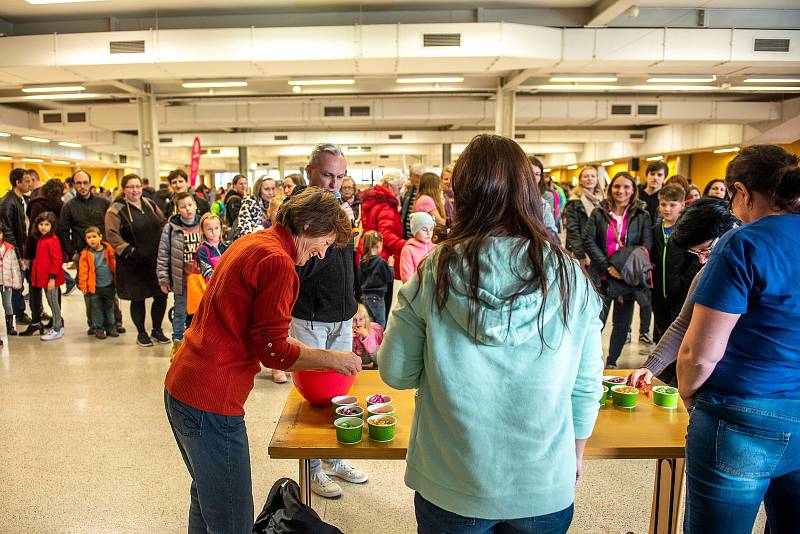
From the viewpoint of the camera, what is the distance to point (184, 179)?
216 inches

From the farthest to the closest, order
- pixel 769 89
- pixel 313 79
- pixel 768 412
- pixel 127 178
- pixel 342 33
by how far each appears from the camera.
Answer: pixel 769 89 → pixel 313 79 → pixel 342 33 → pixel 127 178 → pixel 768 412

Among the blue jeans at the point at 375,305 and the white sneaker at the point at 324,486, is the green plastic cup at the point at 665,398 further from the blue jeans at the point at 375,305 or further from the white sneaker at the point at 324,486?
the blue jeans at the point at 375,305

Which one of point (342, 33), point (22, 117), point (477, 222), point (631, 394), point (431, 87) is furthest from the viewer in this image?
point (22, 117)

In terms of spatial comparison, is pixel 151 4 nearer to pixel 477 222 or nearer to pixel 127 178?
pixel 127 178

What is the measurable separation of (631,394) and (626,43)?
260 inches

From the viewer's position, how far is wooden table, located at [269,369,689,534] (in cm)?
161

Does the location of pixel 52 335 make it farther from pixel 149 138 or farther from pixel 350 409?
pixel 149 138

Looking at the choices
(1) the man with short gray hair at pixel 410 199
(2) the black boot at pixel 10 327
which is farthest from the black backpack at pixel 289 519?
(2) the black boot at pixel 10 327

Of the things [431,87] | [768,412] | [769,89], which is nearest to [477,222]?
[768,412]

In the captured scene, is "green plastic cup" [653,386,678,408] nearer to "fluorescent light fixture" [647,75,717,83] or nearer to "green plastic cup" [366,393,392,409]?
"green plastic cup" [366,393,392,409]

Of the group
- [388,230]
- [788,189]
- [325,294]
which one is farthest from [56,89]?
[788,189]

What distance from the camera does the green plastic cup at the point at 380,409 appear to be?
71.6 inches

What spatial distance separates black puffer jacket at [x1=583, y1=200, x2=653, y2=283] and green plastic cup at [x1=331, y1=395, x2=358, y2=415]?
2.96 m

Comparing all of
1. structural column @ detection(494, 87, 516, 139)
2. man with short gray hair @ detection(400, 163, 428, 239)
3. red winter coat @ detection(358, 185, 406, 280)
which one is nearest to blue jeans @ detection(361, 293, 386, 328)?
red winter coat @ detection(358, 185, 406, 280)
